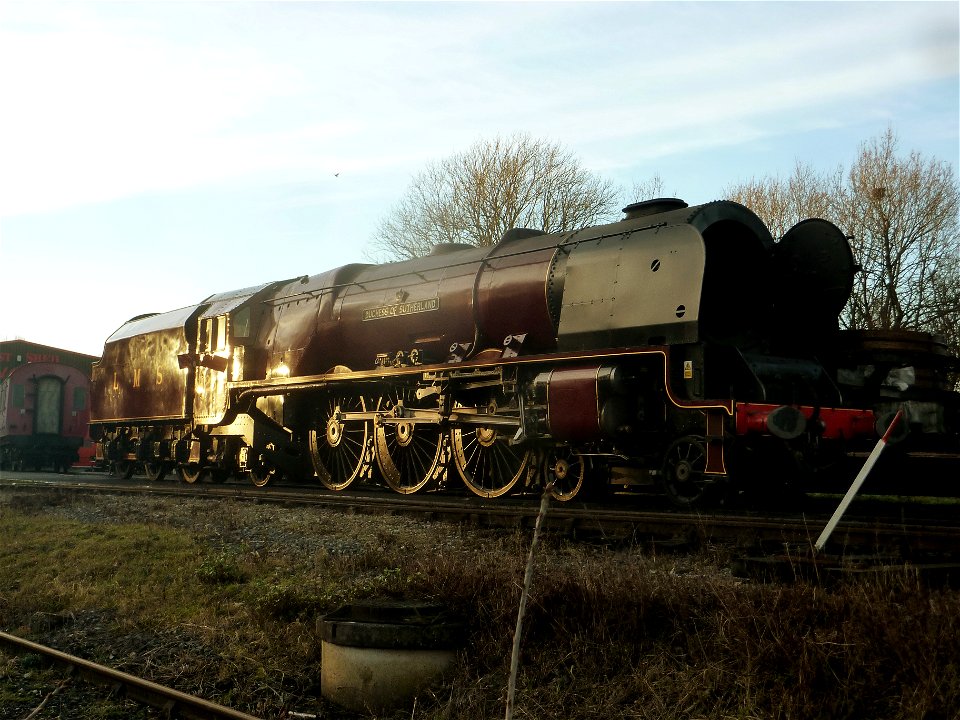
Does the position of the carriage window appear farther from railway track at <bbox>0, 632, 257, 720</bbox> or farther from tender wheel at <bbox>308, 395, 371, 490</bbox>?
railway track at <bbox>0, 632, 257, 720</bbox>

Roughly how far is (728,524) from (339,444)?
8.31 m

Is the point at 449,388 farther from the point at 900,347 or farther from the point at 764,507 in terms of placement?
the point at 900,347

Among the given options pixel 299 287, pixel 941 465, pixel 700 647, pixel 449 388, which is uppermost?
pixel 299 287

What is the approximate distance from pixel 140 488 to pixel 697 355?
34.6 feet

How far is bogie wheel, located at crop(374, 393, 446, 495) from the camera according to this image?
13672mm

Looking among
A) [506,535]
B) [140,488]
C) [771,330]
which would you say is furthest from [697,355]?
[140,488]

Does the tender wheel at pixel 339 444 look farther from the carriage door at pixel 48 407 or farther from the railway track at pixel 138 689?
the carriage door at pixel 48 407

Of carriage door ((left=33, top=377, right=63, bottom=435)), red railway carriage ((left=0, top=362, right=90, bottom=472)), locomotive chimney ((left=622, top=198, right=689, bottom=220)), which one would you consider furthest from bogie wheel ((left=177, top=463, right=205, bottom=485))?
carriage door ((left=33, top=377, right=63, bottom=435))

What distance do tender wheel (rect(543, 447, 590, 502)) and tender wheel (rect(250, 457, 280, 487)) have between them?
643cm

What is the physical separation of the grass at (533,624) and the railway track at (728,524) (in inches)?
19.0

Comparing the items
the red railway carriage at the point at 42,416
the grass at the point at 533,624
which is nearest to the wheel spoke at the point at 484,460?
the grass at the point at 533,624

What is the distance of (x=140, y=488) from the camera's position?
53.7 feet

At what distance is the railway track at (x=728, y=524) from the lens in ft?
23.7

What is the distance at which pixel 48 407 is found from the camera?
31016 mm
